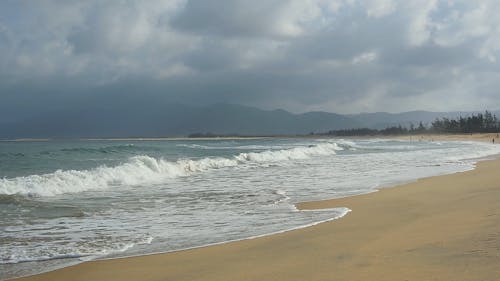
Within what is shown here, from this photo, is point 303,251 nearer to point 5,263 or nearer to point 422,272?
point 422,272

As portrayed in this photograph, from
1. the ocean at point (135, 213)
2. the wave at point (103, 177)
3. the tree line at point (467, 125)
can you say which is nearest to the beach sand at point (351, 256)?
the ocean at point (135, 213)

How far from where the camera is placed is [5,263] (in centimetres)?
591

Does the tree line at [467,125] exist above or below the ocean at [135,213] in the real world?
above

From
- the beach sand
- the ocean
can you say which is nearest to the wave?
the ocean

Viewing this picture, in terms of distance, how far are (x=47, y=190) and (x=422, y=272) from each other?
12329 mm

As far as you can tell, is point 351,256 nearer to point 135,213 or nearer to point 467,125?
point 135,213

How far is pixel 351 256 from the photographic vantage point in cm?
544

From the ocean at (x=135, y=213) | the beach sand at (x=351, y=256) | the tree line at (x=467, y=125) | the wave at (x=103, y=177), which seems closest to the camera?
the beach sand at (x=351, y=256)

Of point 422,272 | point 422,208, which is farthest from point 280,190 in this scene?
point 422,272

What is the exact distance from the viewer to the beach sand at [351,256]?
15.3 feet

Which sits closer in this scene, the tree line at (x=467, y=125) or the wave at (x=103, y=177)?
the wave at (x=103, y=177)

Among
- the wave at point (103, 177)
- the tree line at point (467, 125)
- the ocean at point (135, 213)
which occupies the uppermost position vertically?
the tree line at point (467, 125)

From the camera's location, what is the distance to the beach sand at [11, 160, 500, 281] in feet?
15.3

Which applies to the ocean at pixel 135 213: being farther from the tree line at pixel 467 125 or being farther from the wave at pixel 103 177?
the tree line at pixel 467 125
